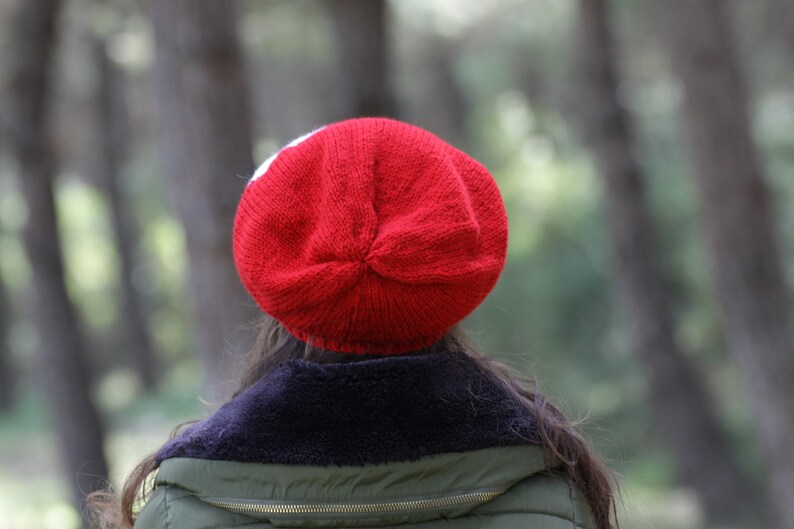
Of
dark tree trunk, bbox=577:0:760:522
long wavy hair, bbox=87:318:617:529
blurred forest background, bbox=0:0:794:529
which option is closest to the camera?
long wavy hair, bbox=87:318:617:529

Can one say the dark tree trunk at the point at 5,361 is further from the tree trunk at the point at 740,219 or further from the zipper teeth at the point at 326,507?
the zipper teeth at the point at 326,507

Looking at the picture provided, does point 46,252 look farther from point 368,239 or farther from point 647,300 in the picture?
point 368,239

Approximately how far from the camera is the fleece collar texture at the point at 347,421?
4.50ft

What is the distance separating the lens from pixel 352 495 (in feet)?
4.47

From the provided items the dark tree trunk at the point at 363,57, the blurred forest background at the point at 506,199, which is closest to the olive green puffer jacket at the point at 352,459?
the blurred forest background at the point at 506,199

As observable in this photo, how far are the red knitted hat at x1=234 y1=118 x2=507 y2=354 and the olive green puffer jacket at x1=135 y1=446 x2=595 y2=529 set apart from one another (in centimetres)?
19

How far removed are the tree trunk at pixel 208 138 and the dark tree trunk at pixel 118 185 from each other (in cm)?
1169

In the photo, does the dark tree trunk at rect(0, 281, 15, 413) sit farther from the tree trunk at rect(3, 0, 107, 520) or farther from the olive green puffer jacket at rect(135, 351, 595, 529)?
the olive green puffer jacket at rect(135, 351, 595, 529)

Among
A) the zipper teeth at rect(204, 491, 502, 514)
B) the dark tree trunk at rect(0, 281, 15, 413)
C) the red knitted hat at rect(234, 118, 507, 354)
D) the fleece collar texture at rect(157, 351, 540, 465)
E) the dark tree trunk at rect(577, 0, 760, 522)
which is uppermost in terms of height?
the red knitted hat at rect(234, 118, 507, 354)

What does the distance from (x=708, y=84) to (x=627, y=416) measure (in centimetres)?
576

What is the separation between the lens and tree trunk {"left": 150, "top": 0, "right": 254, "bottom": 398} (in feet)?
11.1

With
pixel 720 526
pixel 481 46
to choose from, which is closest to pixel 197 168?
pixel 720 526

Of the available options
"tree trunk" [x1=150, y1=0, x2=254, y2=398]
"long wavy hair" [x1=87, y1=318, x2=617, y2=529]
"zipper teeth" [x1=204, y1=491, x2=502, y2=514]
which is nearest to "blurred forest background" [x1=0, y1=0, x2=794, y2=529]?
"tree trunk" [x1=150, y1=0, x2=254, y2=398]

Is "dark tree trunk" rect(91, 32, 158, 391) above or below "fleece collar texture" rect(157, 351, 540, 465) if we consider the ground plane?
below
